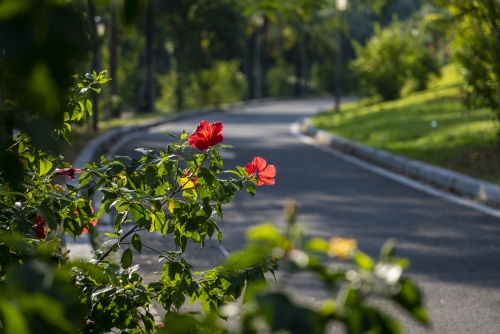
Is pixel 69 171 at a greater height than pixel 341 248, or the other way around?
pixel 341 248

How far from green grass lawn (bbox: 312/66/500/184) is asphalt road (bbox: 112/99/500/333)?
122 centimetres

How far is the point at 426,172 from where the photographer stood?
35.5 feet

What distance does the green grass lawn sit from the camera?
11.3 meters

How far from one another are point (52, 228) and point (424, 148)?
1092 centimetres

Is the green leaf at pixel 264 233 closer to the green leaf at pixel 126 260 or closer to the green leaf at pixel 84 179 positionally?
the green leaf at pixel 126 260

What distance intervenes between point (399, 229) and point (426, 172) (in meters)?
3.84

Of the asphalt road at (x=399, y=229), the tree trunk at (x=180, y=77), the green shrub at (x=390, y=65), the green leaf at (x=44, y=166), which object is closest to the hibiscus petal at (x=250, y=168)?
the green leaf at (x=44, y=166)

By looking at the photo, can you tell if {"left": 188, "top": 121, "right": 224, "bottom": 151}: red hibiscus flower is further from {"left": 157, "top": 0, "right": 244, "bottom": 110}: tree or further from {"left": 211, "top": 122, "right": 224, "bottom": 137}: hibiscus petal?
{"left": 157, "top": 0, "right": 244, "bottom": 110}: tree

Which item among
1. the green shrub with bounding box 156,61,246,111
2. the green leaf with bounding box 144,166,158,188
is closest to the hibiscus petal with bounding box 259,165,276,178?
the green leaf with bounding box 144,166,158,188

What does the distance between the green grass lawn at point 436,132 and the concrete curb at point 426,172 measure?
26 centimetres

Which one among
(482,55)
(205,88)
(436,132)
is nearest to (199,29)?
(205,88)

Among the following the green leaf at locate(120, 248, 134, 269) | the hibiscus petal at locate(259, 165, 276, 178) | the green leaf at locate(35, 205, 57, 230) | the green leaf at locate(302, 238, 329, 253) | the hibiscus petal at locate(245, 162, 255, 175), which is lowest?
the green leaf at locate(120, 248, 134, 269)

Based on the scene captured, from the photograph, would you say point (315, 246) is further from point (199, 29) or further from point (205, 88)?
point (199, 29)

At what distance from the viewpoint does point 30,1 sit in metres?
1.10
